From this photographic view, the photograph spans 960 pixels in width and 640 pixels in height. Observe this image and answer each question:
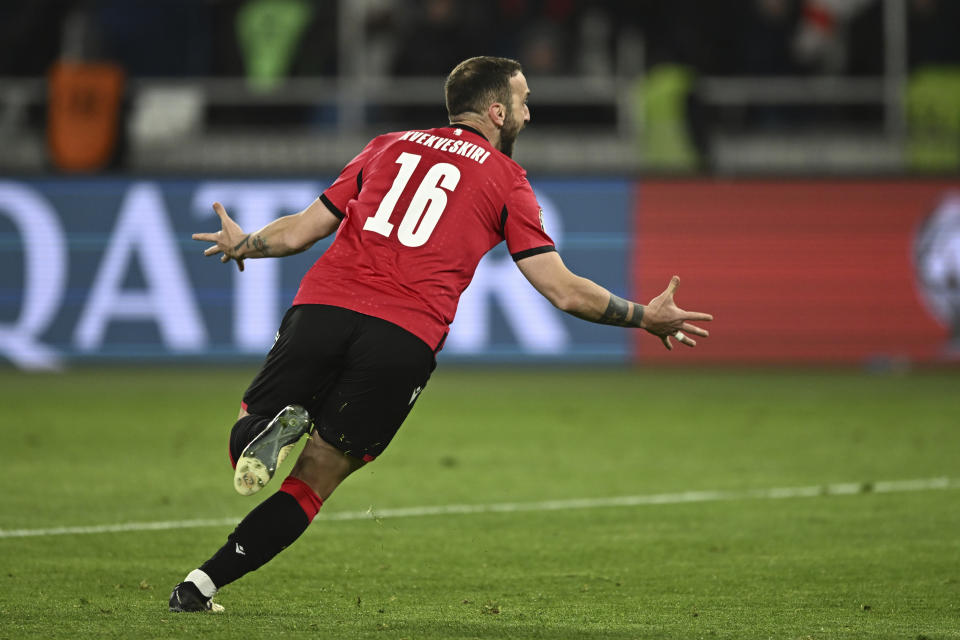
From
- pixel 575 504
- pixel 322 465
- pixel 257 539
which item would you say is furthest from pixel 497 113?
pixel 575 504

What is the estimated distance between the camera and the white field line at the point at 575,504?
7305 millimetres

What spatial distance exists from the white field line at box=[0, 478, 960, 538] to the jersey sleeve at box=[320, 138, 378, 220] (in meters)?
2.45

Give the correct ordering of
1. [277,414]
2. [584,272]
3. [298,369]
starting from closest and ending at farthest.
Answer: [277,414] → [298,369] → [584,272]

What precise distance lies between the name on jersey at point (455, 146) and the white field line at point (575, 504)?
2713 millimetres

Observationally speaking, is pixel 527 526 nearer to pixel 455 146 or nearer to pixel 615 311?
pixel 615 311

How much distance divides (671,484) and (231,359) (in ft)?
23.6

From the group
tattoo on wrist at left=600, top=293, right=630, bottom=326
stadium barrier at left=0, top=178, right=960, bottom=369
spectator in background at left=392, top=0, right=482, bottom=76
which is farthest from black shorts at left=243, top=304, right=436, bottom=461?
spectator in background at left=392, top=0, right=482, bottom=76

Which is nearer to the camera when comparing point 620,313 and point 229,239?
point 620,313

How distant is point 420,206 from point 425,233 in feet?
0.34

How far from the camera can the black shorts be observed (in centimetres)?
523

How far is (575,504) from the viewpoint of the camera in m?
8.23

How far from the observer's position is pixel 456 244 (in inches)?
212

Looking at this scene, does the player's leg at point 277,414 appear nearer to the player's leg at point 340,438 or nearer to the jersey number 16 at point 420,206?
the player's leg at point 340,438

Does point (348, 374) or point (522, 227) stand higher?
point (522, 227)
